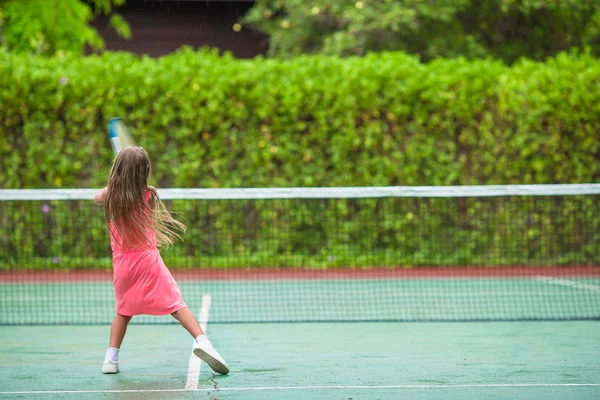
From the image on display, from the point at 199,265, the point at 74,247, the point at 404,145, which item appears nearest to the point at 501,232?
the point at 404,145

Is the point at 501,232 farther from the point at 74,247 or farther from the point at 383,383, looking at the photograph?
the point at 383,383

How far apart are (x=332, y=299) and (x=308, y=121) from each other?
3794 millimetres

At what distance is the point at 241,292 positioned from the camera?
32.8ft

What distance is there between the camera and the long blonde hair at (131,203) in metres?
5.23

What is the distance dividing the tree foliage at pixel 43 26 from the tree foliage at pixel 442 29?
4662mm

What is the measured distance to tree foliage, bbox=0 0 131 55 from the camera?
14266 mm

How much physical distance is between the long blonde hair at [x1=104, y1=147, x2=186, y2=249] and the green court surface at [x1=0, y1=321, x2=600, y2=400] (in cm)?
83

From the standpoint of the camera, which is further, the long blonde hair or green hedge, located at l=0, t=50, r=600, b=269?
green hedge, located at l=0, t=50, r=600, b=269

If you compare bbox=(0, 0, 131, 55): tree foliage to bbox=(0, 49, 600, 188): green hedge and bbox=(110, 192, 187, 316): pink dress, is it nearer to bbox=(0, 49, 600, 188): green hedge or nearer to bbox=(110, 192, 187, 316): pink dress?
bbox=(0, 49, 600, 188): green hedge

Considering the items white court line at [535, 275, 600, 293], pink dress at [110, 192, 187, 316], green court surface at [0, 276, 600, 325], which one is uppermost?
pink dress at [110, 192, 187, 316]

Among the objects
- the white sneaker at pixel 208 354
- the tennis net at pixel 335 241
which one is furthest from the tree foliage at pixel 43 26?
the white sneaker at pixel 208 354

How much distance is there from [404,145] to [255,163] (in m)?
2.10

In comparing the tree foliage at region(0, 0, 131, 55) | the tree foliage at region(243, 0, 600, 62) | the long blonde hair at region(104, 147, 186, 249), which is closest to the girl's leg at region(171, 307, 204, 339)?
the long blonde hair at region(104, 147, 186, 249)

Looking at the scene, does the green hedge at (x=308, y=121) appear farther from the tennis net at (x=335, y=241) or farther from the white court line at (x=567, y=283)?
the white court line at (x=567, y=283)
